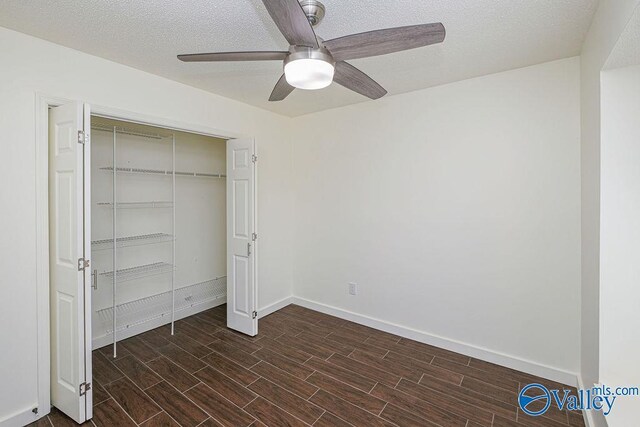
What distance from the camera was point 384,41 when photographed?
4.53 feet


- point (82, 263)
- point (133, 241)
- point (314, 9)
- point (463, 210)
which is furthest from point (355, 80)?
point (133, 241)

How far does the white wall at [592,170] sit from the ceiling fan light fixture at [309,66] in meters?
1.32

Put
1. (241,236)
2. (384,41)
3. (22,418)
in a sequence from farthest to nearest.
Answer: (241,236) < (22,418) < (384,41)

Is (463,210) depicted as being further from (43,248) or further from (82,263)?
(43,248)

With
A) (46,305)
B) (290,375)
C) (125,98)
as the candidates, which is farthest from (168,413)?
(125,98)

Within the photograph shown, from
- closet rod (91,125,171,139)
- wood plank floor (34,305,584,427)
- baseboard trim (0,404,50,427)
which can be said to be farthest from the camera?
closet rod (91,125,171,139)

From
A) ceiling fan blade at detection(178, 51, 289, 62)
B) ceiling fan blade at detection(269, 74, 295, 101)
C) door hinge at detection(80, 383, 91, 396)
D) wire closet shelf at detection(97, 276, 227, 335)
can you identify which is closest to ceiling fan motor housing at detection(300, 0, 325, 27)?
ceiling fan blade at detection(178, 51, 289, 62)

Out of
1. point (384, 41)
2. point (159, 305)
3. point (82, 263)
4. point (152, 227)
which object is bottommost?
point (159, 305)

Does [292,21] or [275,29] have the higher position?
[275,29]

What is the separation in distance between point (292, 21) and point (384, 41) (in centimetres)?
43

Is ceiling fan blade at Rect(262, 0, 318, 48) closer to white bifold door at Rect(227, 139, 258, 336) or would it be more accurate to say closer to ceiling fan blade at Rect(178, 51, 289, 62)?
ceiling fan blade at Rect(178, 51, 289, 62)

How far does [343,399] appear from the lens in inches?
90.0

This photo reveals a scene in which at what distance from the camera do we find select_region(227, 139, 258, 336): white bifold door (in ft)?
10.7

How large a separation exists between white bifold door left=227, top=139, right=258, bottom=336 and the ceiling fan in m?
1.70
